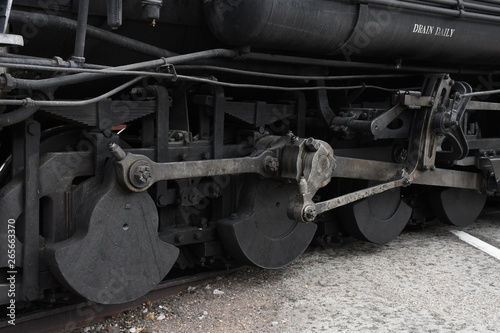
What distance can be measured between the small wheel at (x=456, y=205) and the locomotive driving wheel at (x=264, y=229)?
5.45 ft

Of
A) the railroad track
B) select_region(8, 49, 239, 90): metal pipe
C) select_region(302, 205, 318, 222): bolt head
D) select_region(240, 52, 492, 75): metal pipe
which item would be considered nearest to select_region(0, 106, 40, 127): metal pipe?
select_region(8, 49, 239, 90): metal pipe

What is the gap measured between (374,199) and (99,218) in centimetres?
262

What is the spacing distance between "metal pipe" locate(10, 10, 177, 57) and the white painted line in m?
3.34

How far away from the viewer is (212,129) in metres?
4.41

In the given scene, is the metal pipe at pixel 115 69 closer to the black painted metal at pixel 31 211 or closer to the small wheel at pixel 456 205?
the black painted metal at pixel 31 211

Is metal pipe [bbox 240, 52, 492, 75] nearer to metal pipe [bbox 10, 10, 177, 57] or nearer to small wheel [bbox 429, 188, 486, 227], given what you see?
metal pipe [bbox 10, 10, 177, 57]

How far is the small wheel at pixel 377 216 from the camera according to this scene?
17.3ft

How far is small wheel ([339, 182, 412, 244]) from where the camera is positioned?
526cm

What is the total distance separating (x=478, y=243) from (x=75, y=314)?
3.73m

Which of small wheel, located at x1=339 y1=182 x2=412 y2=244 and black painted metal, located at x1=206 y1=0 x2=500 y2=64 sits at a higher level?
black painted metal, located at x1=206 y1=0 x2=500 y2=64

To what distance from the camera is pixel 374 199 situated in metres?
5.42

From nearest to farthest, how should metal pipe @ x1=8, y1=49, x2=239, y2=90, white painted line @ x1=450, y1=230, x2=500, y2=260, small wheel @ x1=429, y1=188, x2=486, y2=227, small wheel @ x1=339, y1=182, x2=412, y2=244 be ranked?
metal pipe @ x1=8, y1=49, x2=239, y2=90
small wheel @ x1=339, y1=182, x2=412, y2=244
white painted line @ x1=450, y1=230, x2=500, y2=260
small wheel @ x1=429, y1=188, x2=486, y2=227

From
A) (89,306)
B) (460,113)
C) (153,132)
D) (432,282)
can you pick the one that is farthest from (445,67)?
(89,306)

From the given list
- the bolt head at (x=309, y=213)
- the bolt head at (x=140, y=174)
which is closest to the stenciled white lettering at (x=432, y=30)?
the bolt head at (x=309, y=213)
